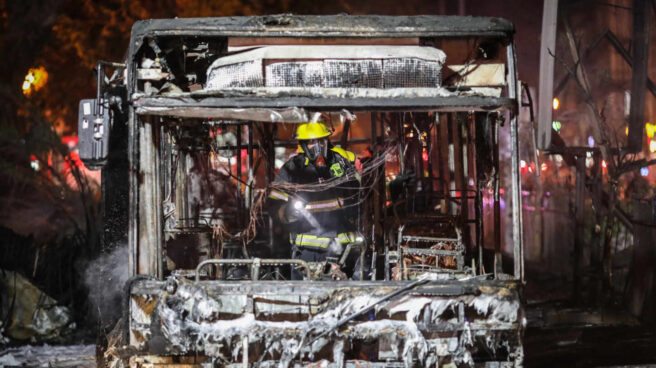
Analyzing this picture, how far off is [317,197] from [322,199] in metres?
0.07

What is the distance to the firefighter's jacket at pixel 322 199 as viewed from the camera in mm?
7434

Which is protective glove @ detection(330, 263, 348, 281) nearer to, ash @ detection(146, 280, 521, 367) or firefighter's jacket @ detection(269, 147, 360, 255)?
firefighter's jacket @ detection(269, 147, 360, 255)

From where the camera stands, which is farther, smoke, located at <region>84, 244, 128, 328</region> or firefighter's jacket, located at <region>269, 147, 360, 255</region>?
firefighter's jacket, located at <region>269, 147, 360, 255</region>

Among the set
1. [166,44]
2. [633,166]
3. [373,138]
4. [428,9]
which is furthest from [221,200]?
[428,9]

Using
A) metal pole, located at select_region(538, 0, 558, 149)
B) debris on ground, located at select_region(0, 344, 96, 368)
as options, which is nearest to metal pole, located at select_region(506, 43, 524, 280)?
debris on ground, located at select_region(0, 344, 96, 368)

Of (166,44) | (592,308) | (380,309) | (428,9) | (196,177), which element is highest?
(428,9)

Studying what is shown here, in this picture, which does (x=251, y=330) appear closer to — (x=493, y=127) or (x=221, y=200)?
(x=493, y=127)

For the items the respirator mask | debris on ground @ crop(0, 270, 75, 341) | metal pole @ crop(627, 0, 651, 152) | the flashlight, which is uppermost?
metal pole @ crop(627, 0, 651, 152)

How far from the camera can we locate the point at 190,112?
545cm

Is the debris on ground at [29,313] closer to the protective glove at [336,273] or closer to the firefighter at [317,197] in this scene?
the firefighter at [317,197]

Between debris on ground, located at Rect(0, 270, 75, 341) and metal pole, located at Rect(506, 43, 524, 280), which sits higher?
metal pole, located at Rect(506, 43, 524, 280)

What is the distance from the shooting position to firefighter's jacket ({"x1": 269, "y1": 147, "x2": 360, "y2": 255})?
293 inches

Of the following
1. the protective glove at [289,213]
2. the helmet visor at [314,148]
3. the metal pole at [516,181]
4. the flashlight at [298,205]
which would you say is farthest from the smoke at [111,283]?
the metal pole at [516,181]

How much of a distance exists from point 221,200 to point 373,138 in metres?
3.22
